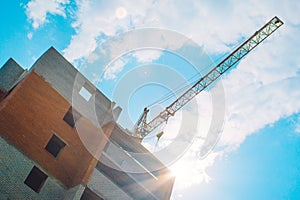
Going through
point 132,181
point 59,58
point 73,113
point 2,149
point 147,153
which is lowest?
point 2,149

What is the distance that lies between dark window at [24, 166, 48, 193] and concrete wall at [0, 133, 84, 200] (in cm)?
29

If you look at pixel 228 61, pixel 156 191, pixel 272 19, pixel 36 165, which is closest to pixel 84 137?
pixel 36 165

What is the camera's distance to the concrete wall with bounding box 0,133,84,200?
15.3 m

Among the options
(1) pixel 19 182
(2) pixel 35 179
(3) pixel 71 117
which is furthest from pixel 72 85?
(1) pixel 19 182

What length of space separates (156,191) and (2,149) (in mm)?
13669

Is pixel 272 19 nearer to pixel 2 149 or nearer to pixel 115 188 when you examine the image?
pixel 115 188

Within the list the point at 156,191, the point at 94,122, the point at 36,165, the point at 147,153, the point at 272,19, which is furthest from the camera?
the point at 272,19

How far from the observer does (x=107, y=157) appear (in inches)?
826

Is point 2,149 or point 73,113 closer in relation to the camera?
point 2,149

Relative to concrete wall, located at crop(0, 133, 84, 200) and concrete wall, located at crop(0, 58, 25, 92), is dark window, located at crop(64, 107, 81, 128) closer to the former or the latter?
concrete wall, located at crop(0, 133, 84, 200)

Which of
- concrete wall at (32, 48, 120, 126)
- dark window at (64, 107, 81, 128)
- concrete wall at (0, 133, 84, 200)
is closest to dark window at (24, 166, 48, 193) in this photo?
concrete wall at (0, 133, 84, 200)

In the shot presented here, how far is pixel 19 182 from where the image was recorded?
15883 millimetres

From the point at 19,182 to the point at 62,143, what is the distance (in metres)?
4.53

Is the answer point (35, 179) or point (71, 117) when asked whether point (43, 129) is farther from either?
point (35, 179)
